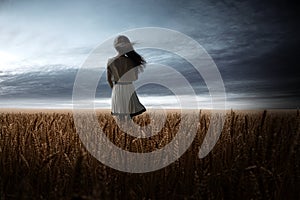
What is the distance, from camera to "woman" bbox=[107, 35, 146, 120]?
547 cm

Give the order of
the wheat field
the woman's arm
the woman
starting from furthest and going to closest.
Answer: the woman's arm → the woman → the wheat field

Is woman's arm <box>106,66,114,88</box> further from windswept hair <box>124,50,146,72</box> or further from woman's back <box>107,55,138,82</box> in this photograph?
windswept hair <box>124,50,146,72</box>

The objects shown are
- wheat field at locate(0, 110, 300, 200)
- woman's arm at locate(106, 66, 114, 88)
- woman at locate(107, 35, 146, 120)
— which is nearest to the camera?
wheat field at locate(0, 110, 300, 200)

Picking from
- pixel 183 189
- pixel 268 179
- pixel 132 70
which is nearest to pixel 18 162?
pixel 183 189

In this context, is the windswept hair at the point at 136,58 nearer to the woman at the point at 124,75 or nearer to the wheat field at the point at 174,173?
the woman at the point at 124,75

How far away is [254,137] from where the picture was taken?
2.19m

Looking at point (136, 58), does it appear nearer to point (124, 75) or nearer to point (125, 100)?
point (124, 75)

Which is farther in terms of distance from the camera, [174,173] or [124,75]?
[124,75]

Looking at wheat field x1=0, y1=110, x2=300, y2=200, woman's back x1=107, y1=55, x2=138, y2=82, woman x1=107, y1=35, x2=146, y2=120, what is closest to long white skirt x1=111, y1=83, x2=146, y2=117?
woman x1=107, y1=35, x2=146, y2=120

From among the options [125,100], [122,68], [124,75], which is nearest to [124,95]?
[125,100]

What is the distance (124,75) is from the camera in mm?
5508

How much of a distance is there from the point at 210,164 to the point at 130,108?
378 centimetres

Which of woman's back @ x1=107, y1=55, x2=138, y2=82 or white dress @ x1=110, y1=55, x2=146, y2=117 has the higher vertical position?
woman's back @ x1=107, y1=55, x2=138, y2=82

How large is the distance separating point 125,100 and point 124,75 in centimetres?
37
